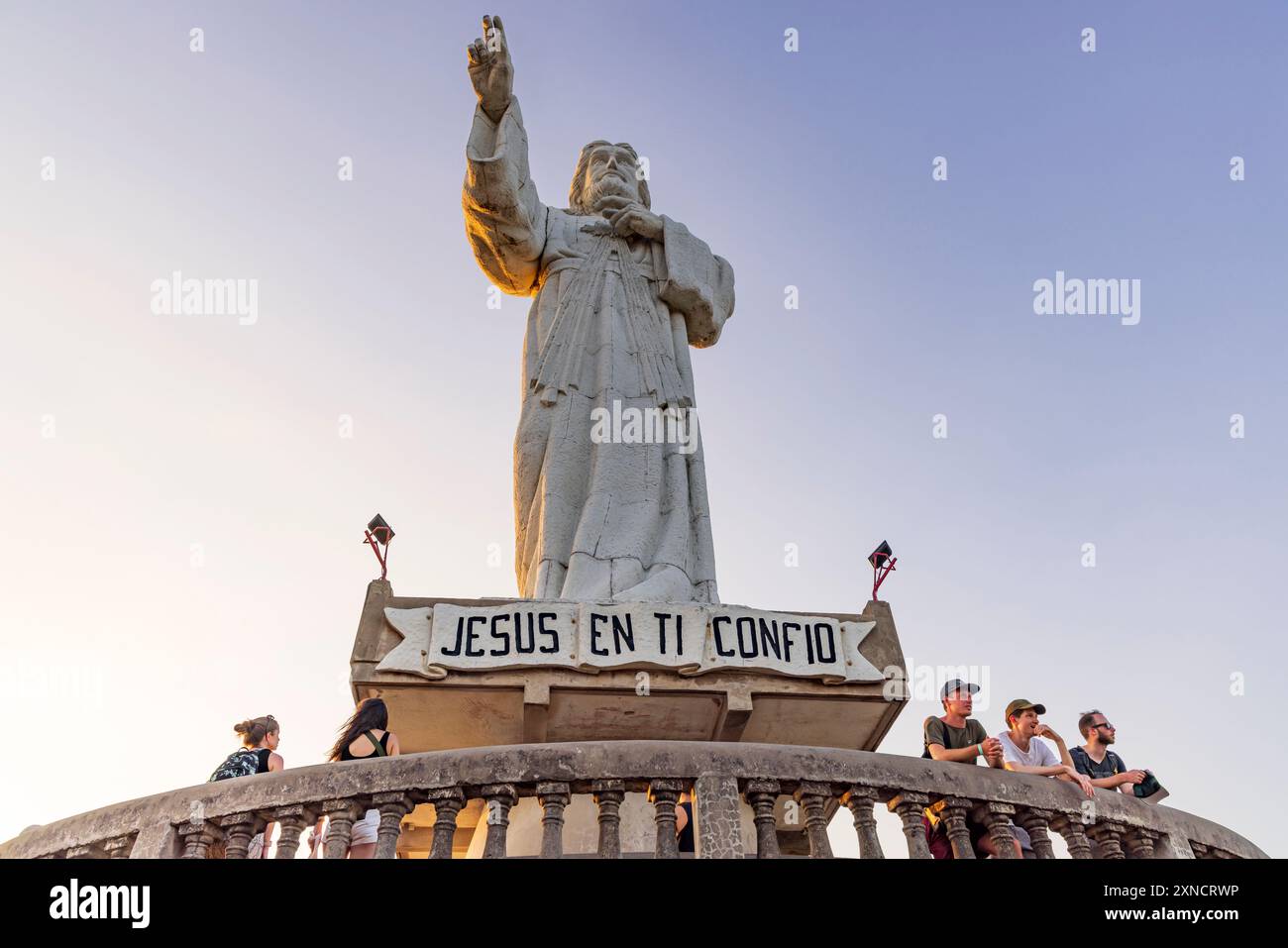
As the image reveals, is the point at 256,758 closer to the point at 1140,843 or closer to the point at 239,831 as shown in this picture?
the point at 239,831

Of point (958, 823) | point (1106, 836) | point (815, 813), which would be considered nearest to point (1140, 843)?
point (1106, 836)

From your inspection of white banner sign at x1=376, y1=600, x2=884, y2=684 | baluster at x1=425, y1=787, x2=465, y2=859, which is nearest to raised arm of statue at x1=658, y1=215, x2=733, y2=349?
white banner sign at x1=376, y1=600, x2=884, y2=684

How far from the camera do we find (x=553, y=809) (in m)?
5.29

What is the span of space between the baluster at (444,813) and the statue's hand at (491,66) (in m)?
6.71

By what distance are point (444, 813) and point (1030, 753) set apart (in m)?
3.37

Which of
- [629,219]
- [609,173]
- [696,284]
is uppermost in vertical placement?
[609,173]

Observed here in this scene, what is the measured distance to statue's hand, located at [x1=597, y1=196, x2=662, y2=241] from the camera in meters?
11.0

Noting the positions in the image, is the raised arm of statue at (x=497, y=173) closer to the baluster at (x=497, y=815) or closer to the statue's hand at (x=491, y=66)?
the statue's hand at (x=491, y=66)

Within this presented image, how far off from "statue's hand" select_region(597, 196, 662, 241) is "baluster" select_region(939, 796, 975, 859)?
6.57 meters

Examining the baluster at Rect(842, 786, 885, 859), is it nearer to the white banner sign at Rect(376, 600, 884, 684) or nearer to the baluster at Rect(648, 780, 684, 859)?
the baluster at Rect(648, 780, 684, 859)

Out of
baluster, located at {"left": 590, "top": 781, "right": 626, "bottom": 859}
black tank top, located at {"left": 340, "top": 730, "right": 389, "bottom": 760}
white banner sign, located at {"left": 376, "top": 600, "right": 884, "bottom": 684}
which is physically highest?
white banner sign, located at {"left": 376, "top": 600, "right": 884, "bottom": 684}

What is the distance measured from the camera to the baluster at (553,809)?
203 inches
